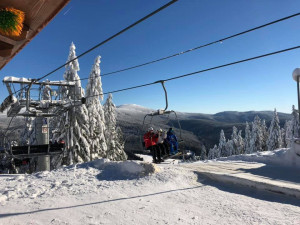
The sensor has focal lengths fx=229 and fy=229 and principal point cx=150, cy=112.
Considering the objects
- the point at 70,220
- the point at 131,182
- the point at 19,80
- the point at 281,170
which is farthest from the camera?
the point at 19,80

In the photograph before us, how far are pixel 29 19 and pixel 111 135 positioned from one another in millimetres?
30840

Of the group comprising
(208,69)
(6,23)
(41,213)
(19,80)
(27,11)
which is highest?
(19,80)

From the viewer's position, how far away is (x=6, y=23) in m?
1.73

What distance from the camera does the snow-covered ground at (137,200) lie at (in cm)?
496

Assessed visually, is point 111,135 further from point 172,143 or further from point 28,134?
point 172,143

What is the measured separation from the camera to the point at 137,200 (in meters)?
6.05

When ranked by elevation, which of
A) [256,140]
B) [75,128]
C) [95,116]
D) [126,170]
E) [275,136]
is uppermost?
[95,116]

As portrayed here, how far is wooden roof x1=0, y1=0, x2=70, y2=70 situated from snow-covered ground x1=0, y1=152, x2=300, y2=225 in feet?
12.8

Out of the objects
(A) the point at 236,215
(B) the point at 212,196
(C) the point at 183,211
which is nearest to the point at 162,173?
(B) the point at 212,196

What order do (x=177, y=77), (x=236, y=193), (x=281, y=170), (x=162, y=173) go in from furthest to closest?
1. (x=281, y=170)
2. (x=162, y=173)
3. (x=236, y=193)
4. (x=177, y=77)

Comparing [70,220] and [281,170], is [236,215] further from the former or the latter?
[281,170]

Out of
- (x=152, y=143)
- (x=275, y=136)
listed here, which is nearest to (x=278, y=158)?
(x=152, y=143)

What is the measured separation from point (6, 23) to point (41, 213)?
4.69 metres

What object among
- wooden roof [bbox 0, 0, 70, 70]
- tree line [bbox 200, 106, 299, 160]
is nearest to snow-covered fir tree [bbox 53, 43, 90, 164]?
wooden roof [bbox 0, 0, 70, 70]
